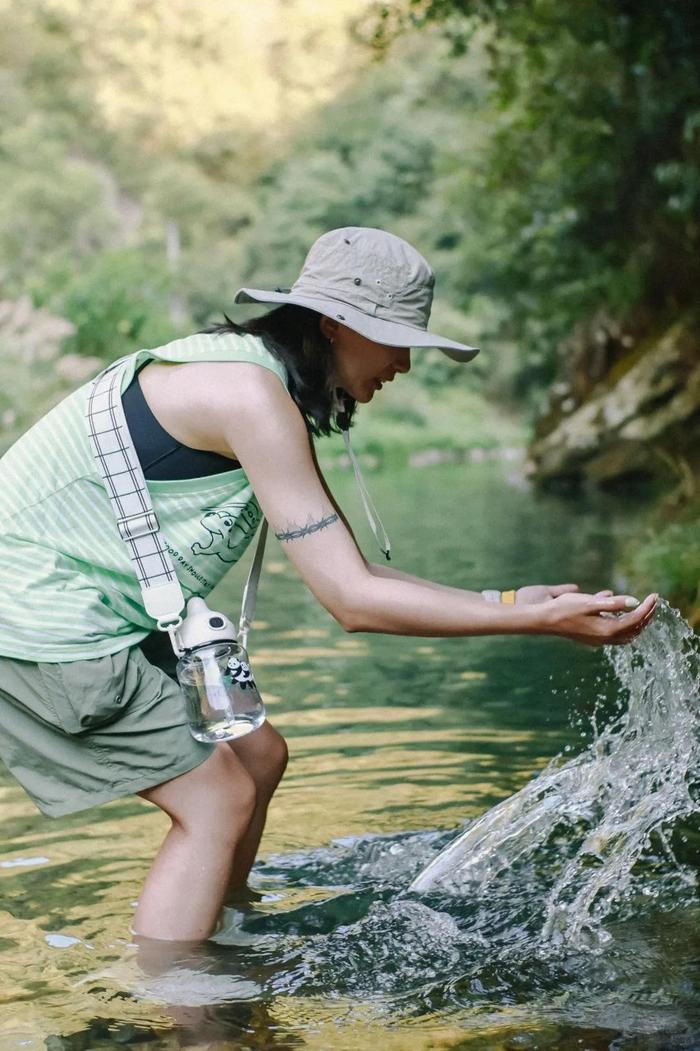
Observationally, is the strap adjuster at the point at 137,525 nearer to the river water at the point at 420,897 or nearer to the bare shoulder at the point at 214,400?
the bare shoulder at the point at 214,400

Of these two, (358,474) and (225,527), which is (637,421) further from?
(225,527)

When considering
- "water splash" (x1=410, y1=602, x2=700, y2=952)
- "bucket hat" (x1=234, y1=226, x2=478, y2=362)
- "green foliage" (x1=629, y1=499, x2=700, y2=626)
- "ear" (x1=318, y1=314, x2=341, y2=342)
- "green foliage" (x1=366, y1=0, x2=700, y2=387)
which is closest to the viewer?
"bucket hat" (x1=234, y1=226, x2=478, y2=362)

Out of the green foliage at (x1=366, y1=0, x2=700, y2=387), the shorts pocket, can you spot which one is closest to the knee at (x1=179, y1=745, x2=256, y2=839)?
the shorts pocket

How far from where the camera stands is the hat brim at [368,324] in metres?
3.09

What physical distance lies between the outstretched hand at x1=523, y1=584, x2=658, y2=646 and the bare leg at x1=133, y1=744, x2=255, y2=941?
0.78 metres

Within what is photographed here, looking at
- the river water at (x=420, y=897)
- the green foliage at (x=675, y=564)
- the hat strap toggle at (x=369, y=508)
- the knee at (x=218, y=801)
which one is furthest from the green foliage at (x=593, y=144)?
the knee at (x=218, y=801)

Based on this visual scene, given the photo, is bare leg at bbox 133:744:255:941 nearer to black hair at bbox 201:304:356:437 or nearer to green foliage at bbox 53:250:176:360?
black hair at bbox 201:304:356:437

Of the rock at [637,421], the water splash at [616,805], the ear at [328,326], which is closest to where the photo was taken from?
the ear at [328,326]

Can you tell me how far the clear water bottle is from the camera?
10.5 ft

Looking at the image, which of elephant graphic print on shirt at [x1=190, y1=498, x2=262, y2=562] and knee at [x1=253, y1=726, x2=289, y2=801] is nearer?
elephant graphic print on shirt at [x1=190, y1=498, x2=262, y2=562]

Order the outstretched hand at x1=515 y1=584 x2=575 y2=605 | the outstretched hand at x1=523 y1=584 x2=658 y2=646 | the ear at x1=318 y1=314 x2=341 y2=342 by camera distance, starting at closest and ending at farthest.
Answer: the outstretched hand at x1=523 y1=584 x2=658 y2=646
the ear at x1=318 y1=314 x2=341 y2=342
the outstretched hand at x1=515 y1=584 x2=575 y2=605

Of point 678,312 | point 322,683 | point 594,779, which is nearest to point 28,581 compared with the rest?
point 594,779

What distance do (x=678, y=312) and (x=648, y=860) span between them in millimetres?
11618

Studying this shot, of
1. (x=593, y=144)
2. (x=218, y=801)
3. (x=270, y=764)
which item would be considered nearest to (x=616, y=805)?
(x=270, y=764)
